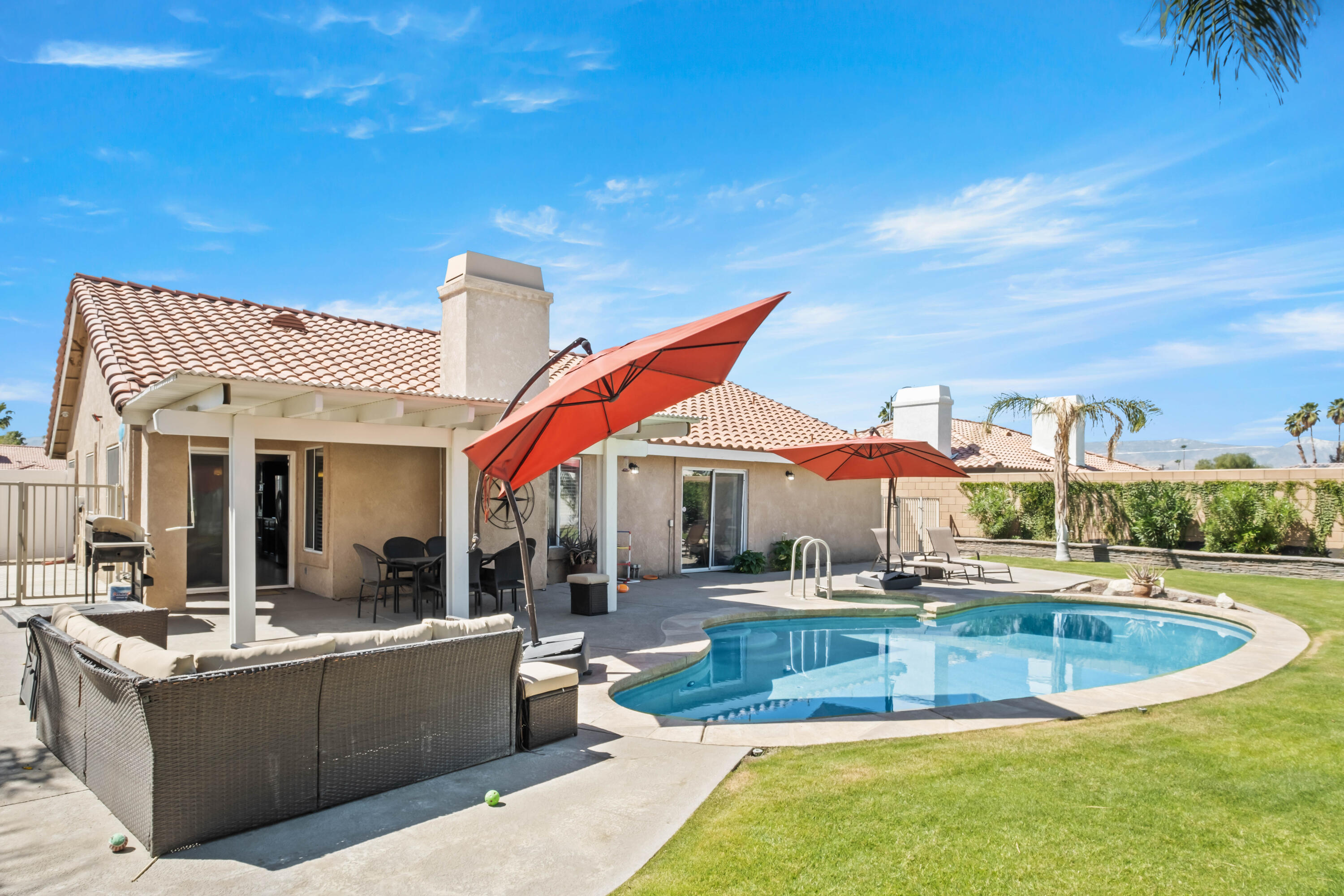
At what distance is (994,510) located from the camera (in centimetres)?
2145

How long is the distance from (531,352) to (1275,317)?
27.1 m

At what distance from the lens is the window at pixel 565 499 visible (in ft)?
46.9

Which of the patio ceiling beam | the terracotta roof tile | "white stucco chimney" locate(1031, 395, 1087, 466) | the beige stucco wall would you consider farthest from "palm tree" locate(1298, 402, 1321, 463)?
the patio ceiling beam

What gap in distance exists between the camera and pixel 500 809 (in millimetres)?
4180

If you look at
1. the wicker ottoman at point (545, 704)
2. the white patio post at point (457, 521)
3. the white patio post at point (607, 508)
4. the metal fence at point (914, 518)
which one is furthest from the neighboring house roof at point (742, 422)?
the wicker ottoman at point (545, 704)

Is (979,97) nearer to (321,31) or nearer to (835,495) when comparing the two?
(835,495)

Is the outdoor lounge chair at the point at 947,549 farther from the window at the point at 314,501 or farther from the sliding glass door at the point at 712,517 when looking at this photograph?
the window at the point at 314,501

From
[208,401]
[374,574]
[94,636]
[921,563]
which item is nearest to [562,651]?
[94,636]

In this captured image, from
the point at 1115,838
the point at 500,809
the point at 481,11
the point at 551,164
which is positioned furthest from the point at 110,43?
the point at 1115,838

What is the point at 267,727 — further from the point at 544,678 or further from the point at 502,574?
the point at 502,574

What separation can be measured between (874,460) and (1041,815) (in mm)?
10014

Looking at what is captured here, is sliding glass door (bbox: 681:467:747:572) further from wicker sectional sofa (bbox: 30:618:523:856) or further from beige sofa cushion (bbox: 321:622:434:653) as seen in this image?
beige sofa cushion (bbox: 321:622:434:653)

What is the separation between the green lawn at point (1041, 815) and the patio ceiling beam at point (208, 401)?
19.5 feet

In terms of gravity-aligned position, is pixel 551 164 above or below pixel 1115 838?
above
